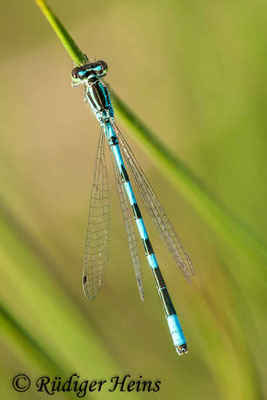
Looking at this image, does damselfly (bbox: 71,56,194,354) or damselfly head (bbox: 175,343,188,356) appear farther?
damselfly (bbox: 71,56,194,354)

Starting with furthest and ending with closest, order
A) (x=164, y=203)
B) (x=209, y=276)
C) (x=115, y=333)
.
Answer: (x=164, y=203) < (x=115, y=333) < (x=209, y=276)

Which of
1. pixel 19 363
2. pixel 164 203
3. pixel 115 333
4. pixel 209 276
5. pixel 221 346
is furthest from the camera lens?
pixel 164 203

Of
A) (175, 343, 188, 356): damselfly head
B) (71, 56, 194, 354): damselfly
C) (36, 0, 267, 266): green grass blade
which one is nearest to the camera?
(36, 0, 267, 266): green grass blade

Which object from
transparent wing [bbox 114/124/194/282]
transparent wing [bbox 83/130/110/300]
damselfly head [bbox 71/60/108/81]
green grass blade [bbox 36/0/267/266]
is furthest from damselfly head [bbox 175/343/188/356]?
damselfly head [bbox 71/60/108/81]

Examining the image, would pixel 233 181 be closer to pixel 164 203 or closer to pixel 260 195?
pixel 260 195

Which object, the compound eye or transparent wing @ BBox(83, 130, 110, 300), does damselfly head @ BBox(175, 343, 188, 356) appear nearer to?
transparent wing @ BBox(83, 130, 110, 300)

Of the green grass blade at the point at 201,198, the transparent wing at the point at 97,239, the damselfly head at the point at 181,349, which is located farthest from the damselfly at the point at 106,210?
the green grass blade at the point at 201,198

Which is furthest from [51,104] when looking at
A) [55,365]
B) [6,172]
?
[55,365]

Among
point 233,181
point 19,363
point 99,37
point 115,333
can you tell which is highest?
point 99,37

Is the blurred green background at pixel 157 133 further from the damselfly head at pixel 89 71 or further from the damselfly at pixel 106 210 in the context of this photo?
the damselfly head at pixel 89 71
